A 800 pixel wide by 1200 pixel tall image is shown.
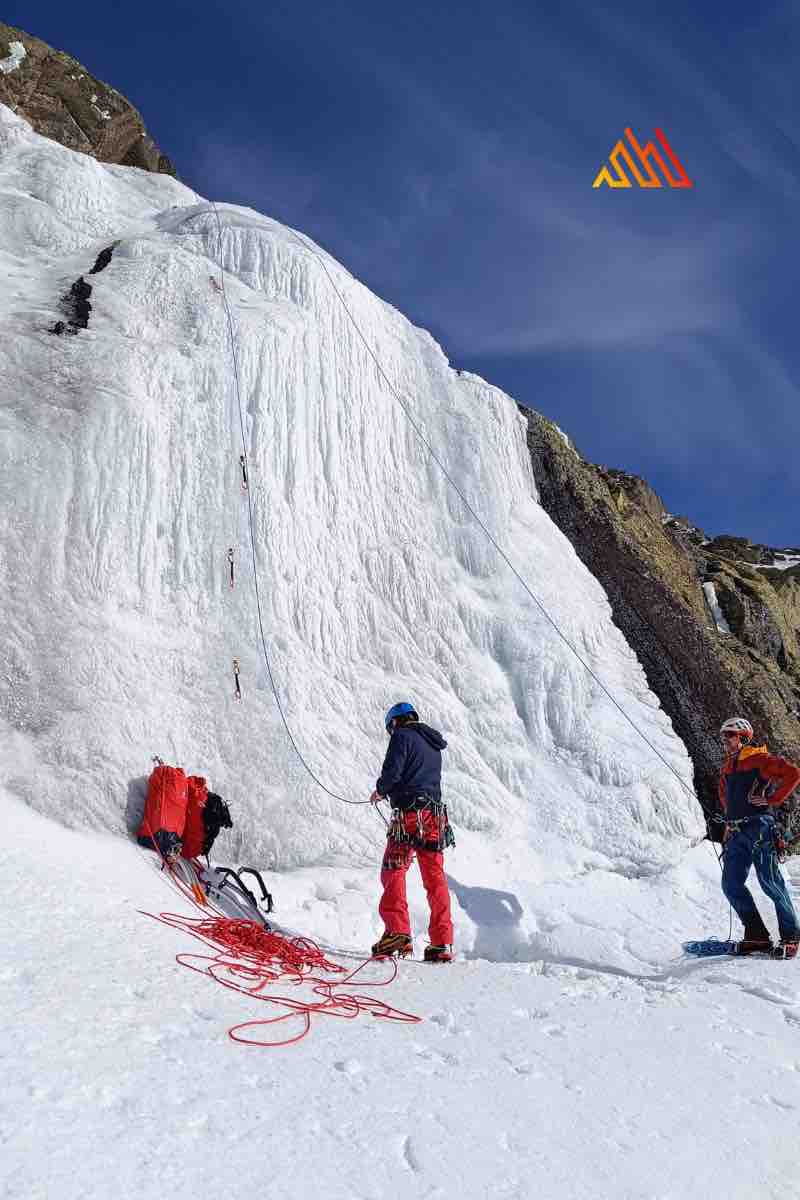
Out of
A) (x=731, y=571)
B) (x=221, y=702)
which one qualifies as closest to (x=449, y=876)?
(x=221, y=702)

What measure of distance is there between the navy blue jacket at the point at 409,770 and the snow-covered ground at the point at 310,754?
5.15 ft

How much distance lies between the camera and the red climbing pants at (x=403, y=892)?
7.17m

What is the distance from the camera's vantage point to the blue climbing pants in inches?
285

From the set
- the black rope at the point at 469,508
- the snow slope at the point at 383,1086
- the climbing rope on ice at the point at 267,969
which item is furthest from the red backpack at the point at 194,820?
the black rope at the point at 469,508

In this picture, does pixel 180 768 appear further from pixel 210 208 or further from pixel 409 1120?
pixel 210 208

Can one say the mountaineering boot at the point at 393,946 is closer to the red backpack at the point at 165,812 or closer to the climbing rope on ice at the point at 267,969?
the climbing rope on ice at the point at 267,969

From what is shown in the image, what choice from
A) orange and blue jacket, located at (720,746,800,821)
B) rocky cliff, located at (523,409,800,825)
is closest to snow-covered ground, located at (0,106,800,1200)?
rocky cliff, located at (523,409,800,825)

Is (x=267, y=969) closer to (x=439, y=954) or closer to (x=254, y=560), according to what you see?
(x=439, y=954)

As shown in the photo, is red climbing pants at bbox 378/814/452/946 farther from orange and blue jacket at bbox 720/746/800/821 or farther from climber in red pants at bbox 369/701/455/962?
orange and blue jacket at bbox 720/746/800/821

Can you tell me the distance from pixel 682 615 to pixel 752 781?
8513 millimetres

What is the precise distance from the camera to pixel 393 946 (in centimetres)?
707

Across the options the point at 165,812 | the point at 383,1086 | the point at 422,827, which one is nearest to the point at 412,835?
the point at 422,827

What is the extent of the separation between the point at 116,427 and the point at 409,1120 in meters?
9.29

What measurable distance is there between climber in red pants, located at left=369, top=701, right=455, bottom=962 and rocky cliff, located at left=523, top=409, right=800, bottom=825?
7739 mm
